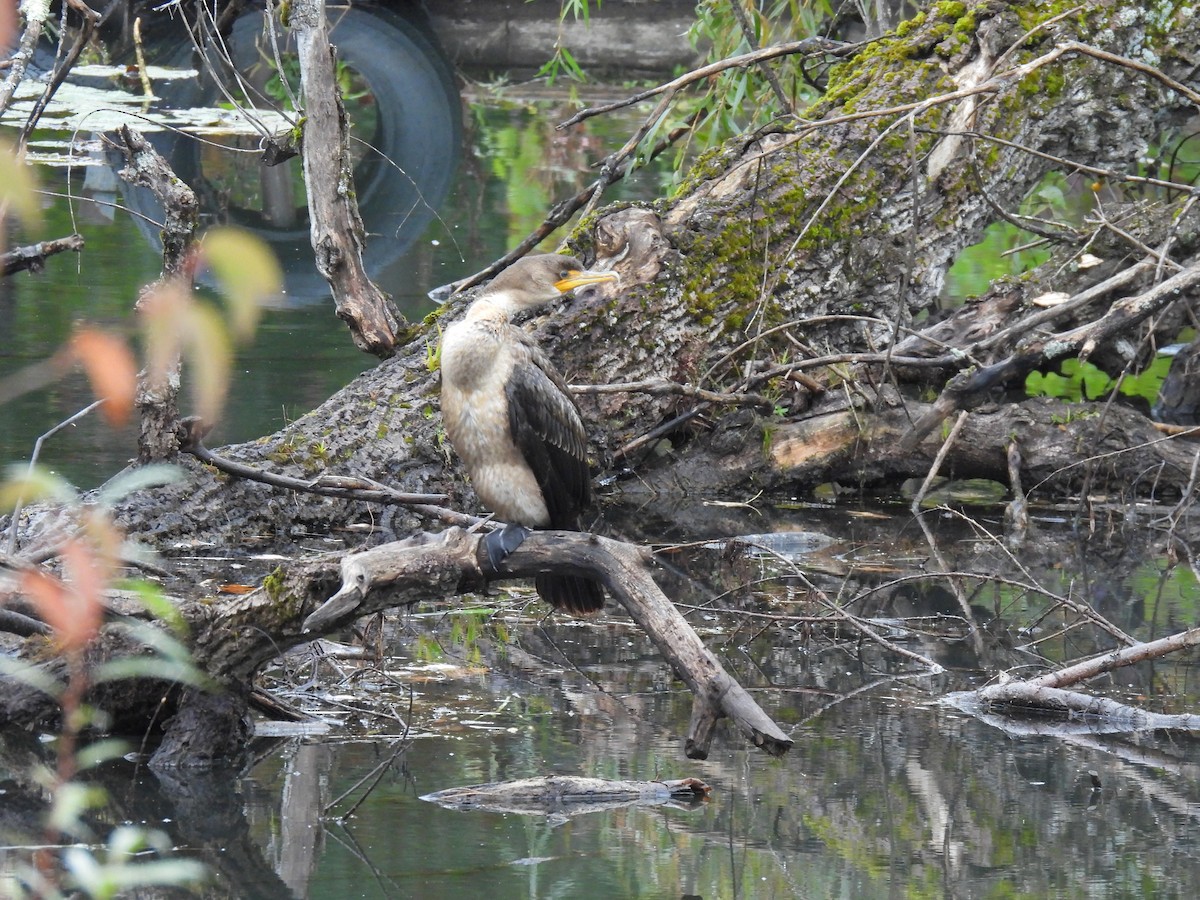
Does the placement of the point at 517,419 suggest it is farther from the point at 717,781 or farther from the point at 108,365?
the point at 108,365

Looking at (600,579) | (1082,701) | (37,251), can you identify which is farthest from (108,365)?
(1082,701)

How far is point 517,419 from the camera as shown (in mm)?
4016

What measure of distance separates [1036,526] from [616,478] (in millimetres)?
1578

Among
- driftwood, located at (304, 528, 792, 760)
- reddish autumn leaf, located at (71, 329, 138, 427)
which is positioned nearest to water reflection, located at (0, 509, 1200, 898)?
driftwood, located at (304, 528, 792, 760)

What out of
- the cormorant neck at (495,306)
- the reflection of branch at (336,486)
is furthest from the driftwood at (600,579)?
the cormorant neck at (495,306)

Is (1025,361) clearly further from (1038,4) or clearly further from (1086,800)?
(1086,800)

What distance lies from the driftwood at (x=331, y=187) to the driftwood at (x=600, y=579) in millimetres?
2554

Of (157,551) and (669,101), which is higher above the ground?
(669,101)

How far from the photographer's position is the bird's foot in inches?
141

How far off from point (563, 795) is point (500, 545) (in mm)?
555

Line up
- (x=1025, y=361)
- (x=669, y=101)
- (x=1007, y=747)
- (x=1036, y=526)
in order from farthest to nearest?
(x=669, y=101)
(x=1036, y=526)
(x=1025, y=361)
(x=1007, y=747)

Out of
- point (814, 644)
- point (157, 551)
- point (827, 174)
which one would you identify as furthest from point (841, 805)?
point (827, 174)

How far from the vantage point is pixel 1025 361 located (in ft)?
18.7

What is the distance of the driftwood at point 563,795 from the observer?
3396 mm
